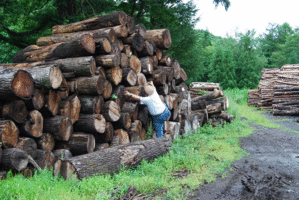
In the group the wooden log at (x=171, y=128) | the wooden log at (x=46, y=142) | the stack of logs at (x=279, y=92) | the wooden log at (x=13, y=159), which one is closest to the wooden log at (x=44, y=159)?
the wooden log at (x=46, y=142)

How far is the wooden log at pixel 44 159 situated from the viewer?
159 inches

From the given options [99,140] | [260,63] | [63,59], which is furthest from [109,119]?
[260,63]

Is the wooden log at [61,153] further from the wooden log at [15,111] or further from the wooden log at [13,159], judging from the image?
the wooden log at [15,111]

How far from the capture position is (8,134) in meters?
3.67

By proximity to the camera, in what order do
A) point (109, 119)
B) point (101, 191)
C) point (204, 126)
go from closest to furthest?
point (101, 191)
point (109, 119)
point (204, 126)

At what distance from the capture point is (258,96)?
1625cm

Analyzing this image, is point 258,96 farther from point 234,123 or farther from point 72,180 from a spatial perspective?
point 72,180

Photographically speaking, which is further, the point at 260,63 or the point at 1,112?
the point at 260,63

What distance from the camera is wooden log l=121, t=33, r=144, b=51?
21.0 ft

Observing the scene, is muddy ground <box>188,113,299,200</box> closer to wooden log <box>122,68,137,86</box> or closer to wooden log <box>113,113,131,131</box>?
wooden log <box>113,113,131,131</box>

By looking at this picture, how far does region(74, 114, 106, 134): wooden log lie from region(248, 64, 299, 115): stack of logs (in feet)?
35.9

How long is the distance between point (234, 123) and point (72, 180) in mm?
7477

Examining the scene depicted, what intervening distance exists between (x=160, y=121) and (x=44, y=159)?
10.9ft

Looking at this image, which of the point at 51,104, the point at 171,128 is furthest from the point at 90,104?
the point at 171,128
